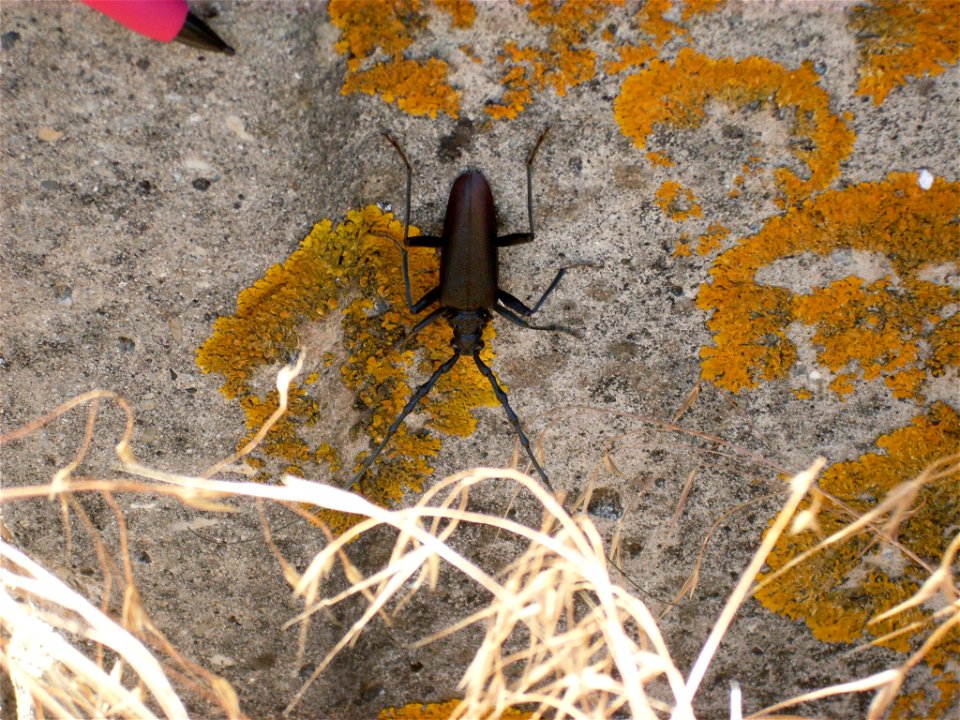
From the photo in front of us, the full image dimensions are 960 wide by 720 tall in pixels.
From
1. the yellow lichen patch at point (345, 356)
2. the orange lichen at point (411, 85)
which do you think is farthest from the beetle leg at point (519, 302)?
the orange lichen at point (411, 85)

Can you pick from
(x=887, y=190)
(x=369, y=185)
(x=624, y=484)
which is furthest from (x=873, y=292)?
(x=369, y=185)

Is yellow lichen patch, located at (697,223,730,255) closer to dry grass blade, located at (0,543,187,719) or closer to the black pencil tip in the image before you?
the black pencil tip

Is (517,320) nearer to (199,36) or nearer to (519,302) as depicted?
(519,302)

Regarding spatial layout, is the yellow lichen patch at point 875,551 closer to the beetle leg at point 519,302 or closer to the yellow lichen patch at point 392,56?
the beetle leg at point 519,302

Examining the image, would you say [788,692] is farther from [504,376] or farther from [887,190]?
[887,190]

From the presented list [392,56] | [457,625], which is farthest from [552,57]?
[457,625]
